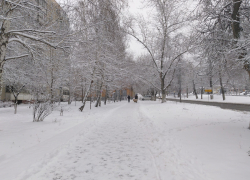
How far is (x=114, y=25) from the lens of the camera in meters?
8.34

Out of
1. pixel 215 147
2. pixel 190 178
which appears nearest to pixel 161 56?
pixel 215 147

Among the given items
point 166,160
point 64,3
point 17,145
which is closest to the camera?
point 166,160

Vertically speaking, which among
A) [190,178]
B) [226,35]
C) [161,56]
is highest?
[161,56]

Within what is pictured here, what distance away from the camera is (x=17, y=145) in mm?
5215

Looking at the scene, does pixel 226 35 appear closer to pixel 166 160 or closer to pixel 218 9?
pixel 218 9

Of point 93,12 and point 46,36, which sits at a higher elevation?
point 93,12

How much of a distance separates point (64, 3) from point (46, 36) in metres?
1.68

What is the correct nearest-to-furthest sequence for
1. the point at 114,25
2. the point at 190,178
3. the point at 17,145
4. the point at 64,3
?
the point at 190,178 → the point at 17,145 → the point at 64,3 → the point at 114,25

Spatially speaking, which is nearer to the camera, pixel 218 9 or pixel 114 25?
pixel 218 9

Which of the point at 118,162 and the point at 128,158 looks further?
the point at 128,158

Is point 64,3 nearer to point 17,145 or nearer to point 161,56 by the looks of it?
point 17,145

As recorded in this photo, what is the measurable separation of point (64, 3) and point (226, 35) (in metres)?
6.69

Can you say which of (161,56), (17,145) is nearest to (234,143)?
(17,145)

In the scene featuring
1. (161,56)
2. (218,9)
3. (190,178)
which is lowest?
(190,178)
